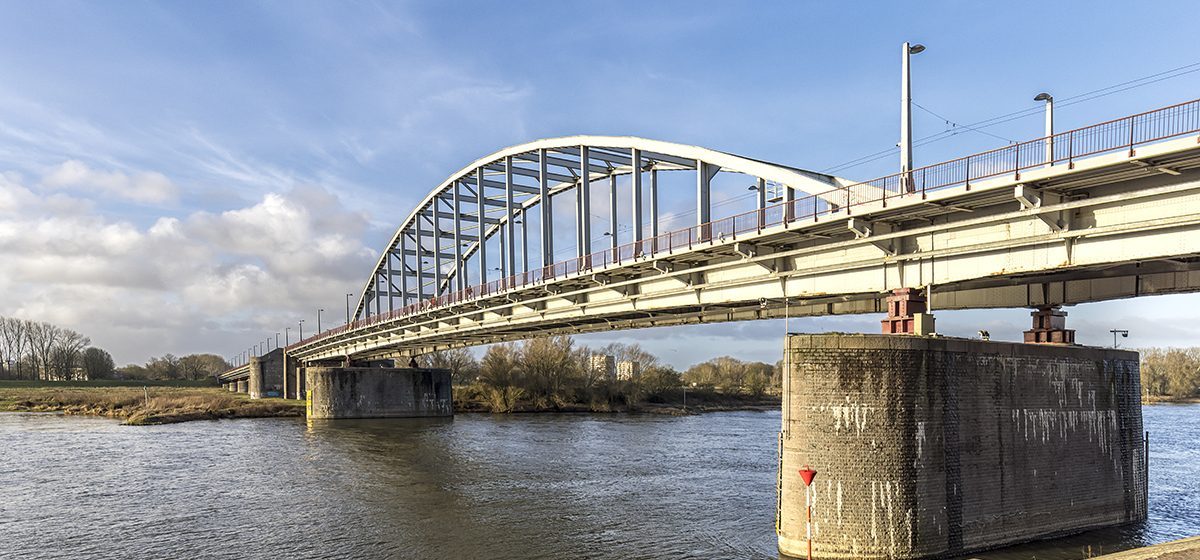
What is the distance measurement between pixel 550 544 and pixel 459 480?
12.0m

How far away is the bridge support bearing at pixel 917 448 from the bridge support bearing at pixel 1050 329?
65.1 inches

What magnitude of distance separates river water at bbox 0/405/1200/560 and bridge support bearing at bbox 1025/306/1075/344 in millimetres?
5172

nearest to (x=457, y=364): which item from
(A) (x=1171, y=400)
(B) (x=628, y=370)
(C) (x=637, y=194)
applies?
(B) (x=628, y=370)

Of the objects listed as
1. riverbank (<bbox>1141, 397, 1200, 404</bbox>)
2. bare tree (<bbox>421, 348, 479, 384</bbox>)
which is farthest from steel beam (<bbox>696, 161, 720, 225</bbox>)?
riverbank (<bbox>1141, 397, 1200, 404</bbox>)

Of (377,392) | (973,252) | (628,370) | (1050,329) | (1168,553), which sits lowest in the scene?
(628,370)

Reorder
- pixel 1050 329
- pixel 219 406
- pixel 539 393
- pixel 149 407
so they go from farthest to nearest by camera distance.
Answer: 1. pixel 539 393
2. pixel 219 406
3. pixel 149 407
4. pixel 1050 329

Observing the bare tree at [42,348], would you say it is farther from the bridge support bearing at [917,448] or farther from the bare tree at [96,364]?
the bridge support bearing at [917,448]

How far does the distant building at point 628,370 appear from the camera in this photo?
9107cm

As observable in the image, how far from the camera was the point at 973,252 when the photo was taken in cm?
1758

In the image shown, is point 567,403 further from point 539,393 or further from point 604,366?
point 604,366

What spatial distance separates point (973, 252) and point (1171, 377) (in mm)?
127291

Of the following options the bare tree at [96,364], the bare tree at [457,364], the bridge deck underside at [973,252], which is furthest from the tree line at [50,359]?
the bridge deck underside at [973,252]

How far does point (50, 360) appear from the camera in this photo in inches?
5221

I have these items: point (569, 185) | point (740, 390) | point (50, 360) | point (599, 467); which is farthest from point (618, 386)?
point (50, 360)
